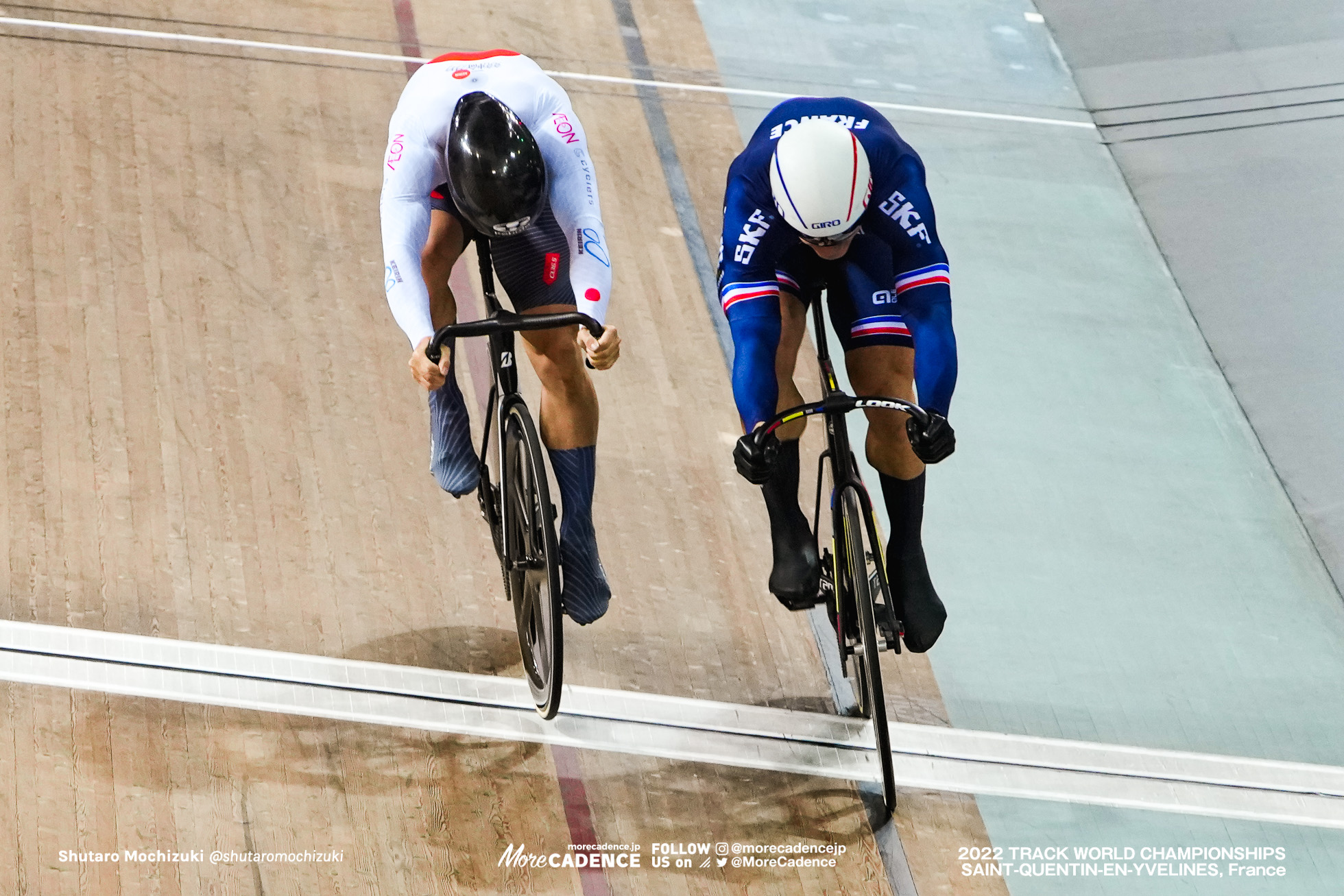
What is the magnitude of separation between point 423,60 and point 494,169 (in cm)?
267

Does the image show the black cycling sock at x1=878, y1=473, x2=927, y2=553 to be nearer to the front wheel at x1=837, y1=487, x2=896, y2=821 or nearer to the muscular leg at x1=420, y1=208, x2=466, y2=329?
the front wheel at x1=837, y1=487, x2=896, y2=821

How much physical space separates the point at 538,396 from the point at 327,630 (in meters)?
1.03

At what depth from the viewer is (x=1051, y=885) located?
108 inches

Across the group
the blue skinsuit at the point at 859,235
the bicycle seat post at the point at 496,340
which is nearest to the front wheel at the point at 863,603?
the blue skinsuit at the point at 859,235

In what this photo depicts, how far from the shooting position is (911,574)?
268cm

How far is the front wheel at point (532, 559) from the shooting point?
8.23 ft

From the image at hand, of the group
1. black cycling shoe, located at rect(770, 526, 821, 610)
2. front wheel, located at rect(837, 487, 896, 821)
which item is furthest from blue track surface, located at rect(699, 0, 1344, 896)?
black cycling shoe, located at rect(770, 526, 821, 610)

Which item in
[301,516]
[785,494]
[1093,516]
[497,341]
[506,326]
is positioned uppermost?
[506,326]

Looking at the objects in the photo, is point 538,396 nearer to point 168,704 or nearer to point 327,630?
point 327,630

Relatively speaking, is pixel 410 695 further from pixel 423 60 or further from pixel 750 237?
pixel 423 60

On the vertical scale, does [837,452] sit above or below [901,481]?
above

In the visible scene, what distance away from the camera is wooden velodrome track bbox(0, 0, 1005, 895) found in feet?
8.59

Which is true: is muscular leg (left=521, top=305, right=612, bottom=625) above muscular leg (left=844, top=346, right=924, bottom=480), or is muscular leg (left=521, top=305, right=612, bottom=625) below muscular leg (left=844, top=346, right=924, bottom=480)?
below

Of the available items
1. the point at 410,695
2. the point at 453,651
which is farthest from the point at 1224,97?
the point at 410,695
